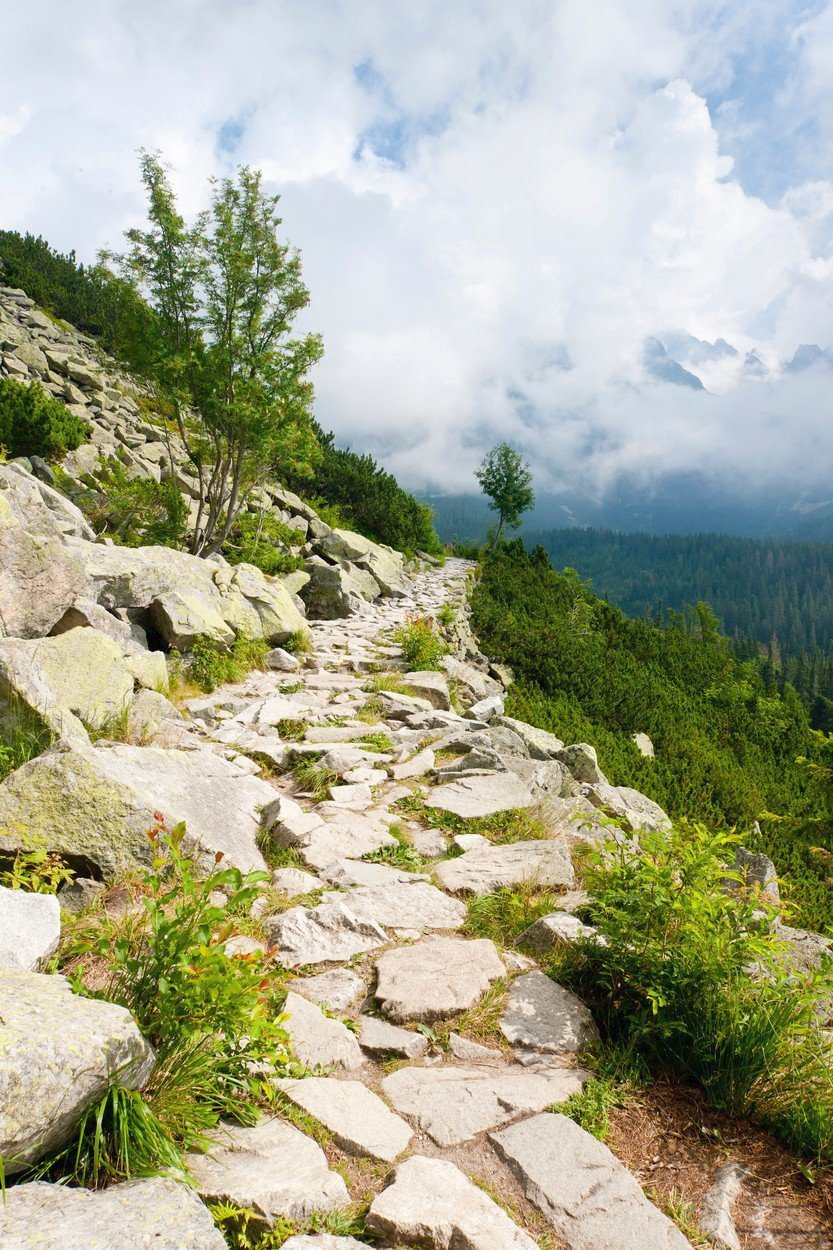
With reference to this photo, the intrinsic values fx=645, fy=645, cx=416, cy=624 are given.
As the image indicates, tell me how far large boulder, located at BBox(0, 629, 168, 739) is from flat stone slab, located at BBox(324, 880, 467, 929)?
93.5 inches

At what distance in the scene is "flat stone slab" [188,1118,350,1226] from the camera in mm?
2014

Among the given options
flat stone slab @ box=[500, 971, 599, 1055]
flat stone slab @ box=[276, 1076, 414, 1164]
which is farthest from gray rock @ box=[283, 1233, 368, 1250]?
flat stone slab @ box=[500, 971, 599, 1055]

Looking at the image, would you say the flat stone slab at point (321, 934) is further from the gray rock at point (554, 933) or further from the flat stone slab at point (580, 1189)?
the flat stone slab at point (580, 1189)

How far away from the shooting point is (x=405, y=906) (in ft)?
14.3

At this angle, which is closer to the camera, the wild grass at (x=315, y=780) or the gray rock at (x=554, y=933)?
the gray rock at (x=554, y=933)

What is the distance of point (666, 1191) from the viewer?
2.49 m

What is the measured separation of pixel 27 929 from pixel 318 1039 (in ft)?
4.52

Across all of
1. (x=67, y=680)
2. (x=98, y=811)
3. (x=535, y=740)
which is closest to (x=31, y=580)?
(x=67, y=680)

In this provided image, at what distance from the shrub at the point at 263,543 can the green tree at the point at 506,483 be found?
28.5 metres

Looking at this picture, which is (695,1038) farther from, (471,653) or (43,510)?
(471,653)

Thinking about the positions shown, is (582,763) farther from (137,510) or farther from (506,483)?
(506,483)

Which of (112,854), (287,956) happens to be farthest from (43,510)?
(287,956)

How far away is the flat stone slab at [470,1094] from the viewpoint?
267 centimetres

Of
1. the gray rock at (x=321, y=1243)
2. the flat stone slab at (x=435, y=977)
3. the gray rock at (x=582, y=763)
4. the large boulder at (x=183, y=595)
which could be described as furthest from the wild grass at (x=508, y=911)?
the large boulder at (x=183, y=595)
